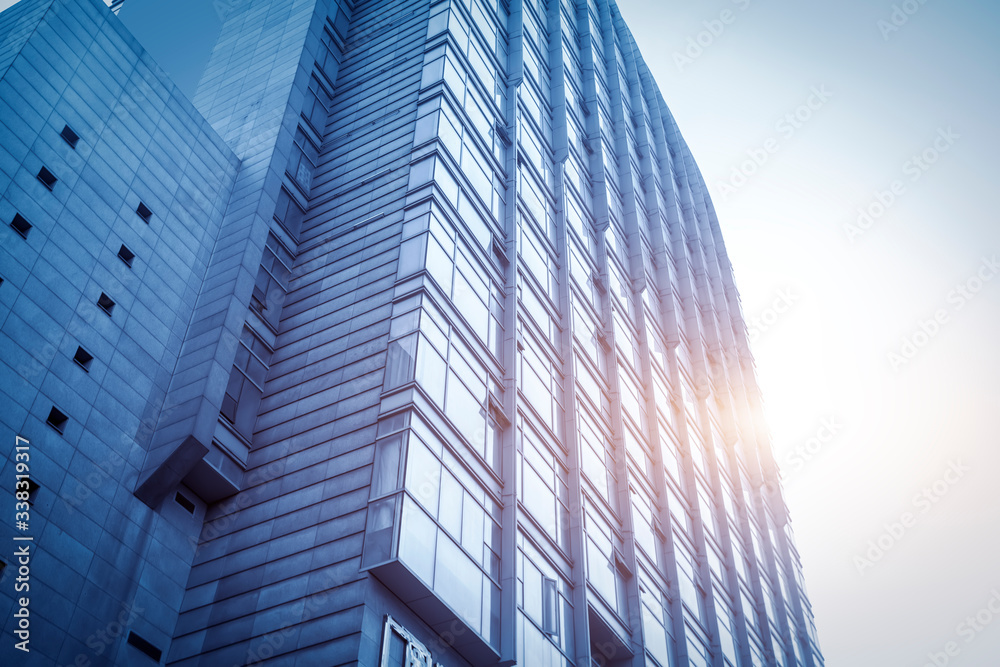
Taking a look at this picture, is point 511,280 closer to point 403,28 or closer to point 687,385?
point 403,28

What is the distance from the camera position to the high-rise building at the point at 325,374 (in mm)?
23906

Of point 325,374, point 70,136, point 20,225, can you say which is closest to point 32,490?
point 20,225

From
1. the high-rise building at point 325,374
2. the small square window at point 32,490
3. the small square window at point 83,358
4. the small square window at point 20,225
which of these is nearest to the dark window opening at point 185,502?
the high-rise building at point 325,374

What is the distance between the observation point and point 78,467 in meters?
24.8

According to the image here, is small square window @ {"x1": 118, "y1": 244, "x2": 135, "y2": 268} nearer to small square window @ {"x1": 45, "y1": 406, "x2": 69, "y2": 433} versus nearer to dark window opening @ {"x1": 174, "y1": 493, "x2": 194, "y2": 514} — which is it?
small square window @ {"x1": 45, "y1": 406, "x2": 69, "y2": 433}

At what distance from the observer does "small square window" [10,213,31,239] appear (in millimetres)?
26203

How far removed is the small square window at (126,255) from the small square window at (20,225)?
3483mm

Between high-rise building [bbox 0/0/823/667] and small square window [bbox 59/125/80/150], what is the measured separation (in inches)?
2.2

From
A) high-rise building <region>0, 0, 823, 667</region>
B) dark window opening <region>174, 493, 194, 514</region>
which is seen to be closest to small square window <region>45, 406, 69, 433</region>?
high-rise building <region>0, 0, 823, 667</region>

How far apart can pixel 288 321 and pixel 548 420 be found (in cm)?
1143

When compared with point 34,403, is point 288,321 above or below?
above

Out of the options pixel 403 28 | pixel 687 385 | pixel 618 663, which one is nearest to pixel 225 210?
pixel 403 28

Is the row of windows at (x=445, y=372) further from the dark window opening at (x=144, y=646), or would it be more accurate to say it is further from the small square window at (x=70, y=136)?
the small square window at (x=70, y=136)

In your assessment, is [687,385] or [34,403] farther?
[687,385]
